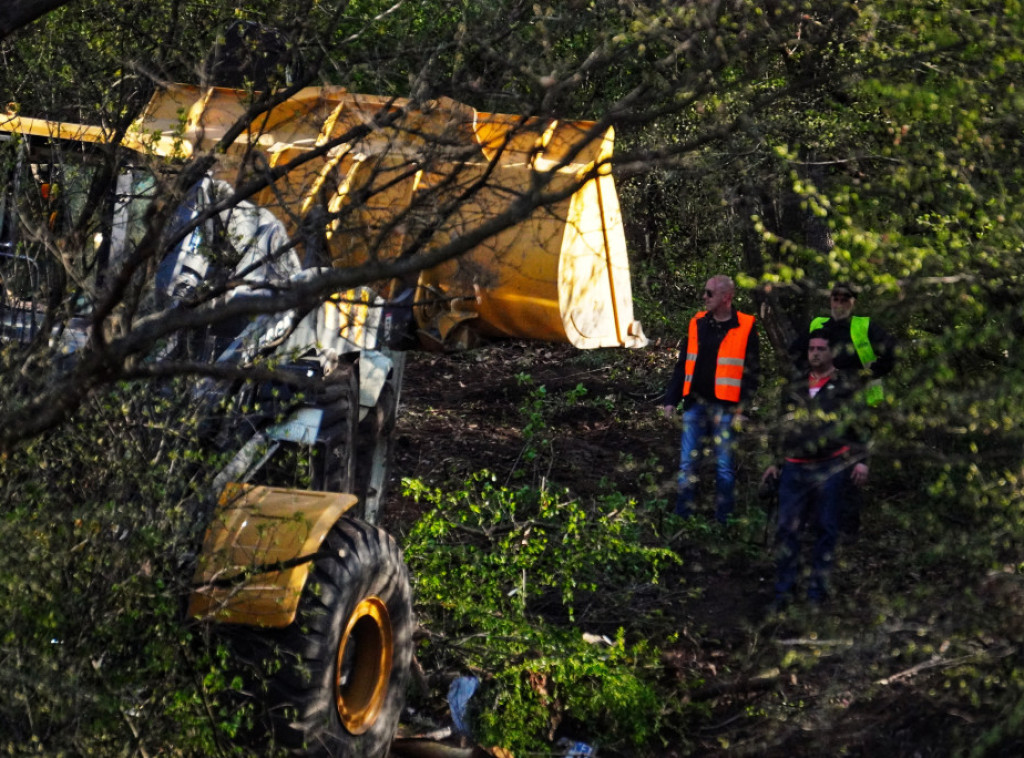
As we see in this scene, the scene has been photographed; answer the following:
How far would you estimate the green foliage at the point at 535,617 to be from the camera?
648cm

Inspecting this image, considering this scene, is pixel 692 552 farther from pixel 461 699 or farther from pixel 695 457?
pixel 461 699

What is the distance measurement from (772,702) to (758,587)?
2.05m

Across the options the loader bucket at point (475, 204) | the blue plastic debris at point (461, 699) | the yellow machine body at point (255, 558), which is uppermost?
the loader bucket at point (475, 204)

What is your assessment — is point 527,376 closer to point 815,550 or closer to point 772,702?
point 815,550

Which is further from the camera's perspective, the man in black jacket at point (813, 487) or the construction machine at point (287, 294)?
the man in black jacket at point (813, 487)

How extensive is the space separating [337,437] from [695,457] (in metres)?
3.70

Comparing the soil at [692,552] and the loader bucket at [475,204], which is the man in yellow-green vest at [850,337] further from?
the loader bucket at [475,204]

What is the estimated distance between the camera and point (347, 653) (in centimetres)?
599

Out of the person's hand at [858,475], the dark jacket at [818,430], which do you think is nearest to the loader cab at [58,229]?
the dark jacket at [818,430]

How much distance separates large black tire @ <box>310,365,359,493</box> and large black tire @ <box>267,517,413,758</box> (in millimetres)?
675

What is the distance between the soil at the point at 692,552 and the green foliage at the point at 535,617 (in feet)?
0.78

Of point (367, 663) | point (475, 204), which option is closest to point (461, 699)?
point (367, 663)

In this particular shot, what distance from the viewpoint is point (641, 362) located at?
46.4ft

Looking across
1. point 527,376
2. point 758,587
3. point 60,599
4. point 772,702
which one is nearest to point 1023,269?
point 772,702
